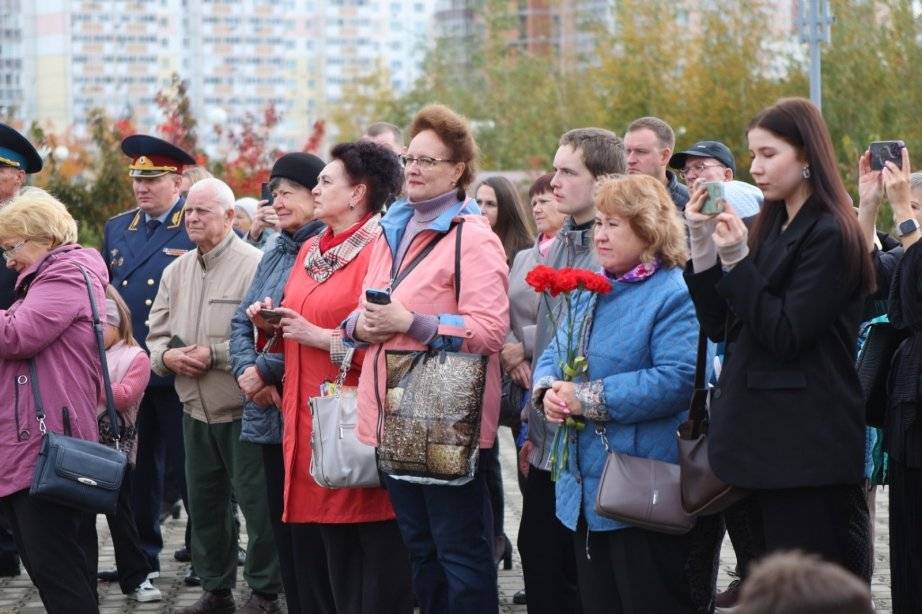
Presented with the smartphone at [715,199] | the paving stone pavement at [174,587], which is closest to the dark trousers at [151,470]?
the paving stone pavement at [174,587]

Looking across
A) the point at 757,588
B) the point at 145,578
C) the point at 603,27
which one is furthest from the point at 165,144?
the point at 603,27

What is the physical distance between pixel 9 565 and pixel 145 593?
3.72 ft

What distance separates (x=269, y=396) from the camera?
23.1 feet

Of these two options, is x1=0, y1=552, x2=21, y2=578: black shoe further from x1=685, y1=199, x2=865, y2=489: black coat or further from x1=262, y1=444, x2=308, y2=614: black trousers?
x1=685, y1=199, x2=865, y2=489: black coat

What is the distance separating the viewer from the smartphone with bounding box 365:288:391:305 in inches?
232

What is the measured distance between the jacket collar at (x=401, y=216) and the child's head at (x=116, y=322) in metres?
2.08

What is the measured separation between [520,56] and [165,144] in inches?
1598

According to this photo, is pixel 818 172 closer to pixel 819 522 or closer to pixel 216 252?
pixel 819 522

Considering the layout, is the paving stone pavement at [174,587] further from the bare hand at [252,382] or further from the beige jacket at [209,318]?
the bare hand at [252,382]

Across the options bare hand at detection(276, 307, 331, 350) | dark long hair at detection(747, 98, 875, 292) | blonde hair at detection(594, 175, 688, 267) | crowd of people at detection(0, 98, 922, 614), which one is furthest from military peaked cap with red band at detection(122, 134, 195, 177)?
dark long hair at detection(747, 98, 875, 292)

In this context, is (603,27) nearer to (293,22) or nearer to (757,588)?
(757,588)

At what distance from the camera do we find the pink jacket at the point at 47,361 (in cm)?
639

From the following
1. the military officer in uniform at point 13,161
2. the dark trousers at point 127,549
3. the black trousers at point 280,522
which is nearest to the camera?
the black trousers at point 280,522

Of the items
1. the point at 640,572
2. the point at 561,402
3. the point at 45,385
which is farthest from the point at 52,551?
the point at 640,572
